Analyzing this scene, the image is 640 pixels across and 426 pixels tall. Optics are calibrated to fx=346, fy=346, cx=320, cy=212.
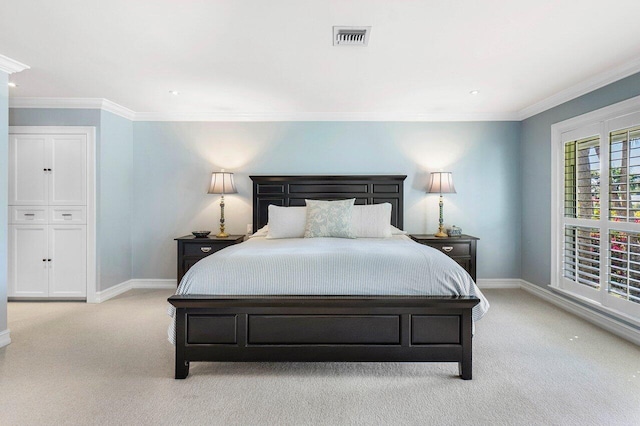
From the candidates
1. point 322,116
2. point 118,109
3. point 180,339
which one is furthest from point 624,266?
point 118,109

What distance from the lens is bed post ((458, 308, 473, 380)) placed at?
2.30 metres

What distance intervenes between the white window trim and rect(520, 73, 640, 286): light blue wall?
0.10 meters

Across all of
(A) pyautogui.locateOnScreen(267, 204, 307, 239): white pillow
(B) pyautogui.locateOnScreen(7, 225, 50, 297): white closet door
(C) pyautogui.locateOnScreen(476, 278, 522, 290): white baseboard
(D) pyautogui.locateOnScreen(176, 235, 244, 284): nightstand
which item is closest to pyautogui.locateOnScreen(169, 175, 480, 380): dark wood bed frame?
(A) pyautogui.locateOnScreen(267, 204, 307, 239): white pillow

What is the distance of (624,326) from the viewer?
305 cm

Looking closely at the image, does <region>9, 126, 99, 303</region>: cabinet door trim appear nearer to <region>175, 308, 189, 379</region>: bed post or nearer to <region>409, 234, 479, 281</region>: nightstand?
<region>175, 308, 189, 379</region>: bed post

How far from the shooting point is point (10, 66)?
2992mm

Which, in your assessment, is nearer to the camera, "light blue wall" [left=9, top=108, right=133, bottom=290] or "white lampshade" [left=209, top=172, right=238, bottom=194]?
"light blue wall" [left=9, top=108, right=133, bottom=290]

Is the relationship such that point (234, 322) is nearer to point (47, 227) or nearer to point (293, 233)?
point (293, 233)

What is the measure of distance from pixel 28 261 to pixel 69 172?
117 centimetres

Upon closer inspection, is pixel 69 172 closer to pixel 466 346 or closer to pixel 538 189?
pixel 466 346

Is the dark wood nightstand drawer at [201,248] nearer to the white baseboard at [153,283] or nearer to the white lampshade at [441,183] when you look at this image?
the white baseboard at [153,283]

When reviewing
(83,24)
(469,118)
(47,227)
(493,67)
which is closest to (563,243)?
(469,118)

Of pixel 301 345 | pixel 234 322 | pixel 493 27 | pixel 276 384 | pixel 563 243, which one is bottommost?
pixel 276 384

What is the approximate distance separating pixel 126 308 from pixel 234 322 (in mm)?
2277
